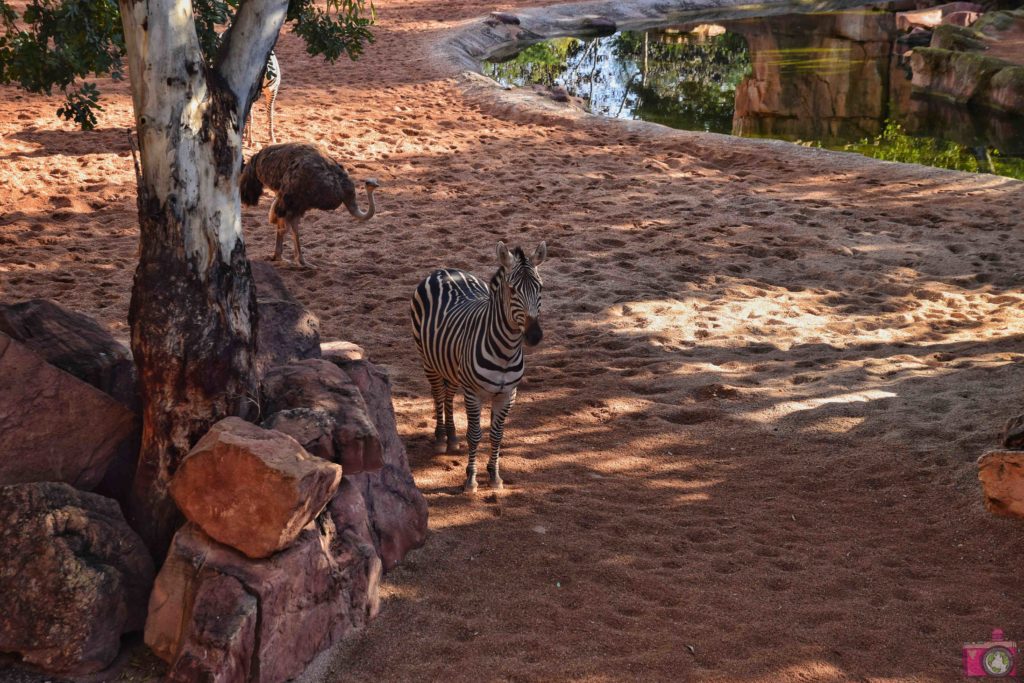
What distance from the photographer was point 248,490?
13.5 feet

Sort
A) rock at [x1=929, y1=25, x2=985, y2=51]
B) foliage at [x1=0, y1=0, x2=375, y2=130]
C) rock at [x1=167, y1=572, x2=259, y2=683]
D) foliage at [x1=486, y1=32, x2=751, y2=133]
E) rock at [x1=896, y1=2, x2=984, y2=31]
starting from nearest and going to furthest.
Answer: rock at [x1=167, y1=572, x2=259, y2=683], foliage at [x1=0, y1=0, x2=375, y2=130], foliage at [x1=486, y1=32, x2=751, y2=133], rock at [x1=929, y1=25, x2=985, y2=51], rock at [x1=896, y1=2, x2=984, y2=31]

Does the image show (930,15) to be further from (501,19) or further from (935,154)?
(935,154)

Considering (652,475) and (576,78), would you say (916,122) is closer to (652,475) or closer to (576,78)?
(576,78)

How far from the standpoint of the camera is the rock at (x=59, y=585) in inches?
158

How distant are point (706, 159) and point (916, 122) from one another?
268 inches

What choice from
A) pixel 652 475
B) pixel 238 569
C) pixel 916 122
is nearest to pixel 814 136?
pixel 916 122

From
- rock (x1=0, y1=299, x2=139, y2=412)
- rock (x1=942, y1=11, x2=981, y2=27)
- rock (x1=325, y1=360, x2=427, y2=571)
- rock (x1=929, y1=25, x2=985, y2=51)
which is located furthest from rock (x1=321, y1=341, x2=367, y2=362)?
rock (x1=942, y1=11, x2=981, y2=27)

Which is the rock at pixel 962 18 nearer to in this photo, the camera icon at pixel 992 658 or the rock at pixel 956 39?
the rock at pixel 956 39

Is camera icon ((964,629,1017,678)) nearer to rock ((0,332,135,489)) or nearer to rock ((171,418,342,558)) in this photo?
rock ((171,418,342,558))

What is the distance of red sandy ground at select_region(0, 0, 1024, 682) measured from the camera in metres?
4.62

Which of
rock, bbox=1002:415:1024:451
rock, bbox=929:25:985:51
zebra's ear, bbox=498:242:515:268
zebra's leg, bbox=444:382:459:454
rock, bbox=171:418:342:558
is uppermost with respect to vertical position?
rock, bbox=929:25:985:51

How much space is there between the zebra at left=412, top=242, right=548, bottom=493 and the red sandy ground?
0.36 meters

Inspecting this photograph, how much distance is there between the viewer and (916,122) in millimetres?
18922

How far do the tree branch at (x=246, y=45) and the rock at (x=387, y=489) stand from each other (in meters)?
1.57
